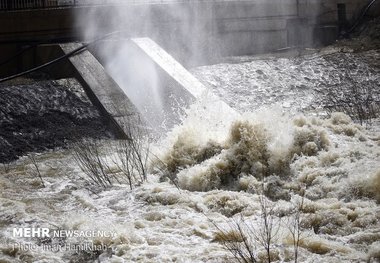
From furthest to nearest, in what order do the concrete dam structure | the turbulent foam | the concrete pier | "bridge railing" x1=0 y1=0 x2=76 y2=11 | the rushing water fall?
"bridge railing" x1=0 y1=0 x2=76 y2=11 → the concrete dam structure → the concrete pier → the turbulent foam → the rushing water

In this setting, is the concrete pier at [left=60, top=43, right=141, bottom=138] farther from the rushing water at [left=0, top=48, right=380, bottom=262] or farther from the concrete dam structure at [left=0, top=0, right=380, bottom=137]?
the rushing water at [left=0, top=48, right=380, bottom=262]

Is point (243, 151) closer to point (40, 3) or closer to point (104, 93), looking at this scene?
point (104, 93)

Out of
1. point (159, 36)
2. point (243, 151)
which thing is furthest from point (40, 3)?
point (243, 151)

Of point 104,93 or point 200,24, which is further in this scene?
point 200,24

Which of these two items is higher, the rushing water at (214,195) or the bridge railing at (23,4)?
the bridge railing at (23,4)

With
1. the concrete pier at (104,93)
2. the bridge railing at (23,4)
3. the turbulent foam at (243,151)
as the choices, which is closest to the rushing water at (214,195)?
the turbulent foam at (243,151)

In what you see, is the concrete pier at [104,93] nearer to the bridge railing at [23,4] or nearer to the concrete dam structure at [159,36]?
the concrete dam structure at [159,36]

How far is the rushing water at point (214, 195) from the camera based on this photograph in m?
7.08

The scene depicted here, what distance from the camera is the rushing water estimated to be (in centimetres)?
708

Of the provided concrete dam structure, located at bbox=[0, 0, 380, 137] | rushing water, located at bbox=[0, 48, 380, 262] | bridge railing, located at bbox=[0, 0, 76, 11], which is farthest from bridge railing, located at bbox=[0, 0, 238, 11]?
rushing water, located at bbox=[0, 48, 380, 262]

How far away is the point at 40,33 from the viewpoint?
669 inches

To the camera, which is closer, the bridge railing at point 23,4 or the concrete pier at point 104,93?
the concrete pier at point 104,93

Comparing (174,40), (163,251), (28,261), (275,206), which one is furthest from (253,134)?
(174,40)

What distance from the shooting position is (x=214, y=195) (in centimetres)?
890
